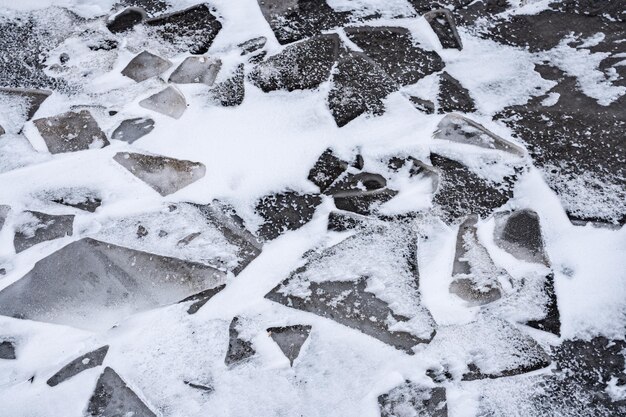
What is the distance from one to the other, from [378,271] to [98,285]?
2.90 ft

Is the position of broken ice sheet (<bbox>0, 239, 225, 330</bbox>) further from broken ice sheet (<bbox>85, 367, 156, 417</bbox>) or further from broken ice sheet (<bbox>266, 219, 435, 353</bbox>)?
broken ice sheet (<bbox>266, 219, 435, 353</bbox>)

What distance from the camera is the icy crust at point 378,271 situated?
1.66 meters

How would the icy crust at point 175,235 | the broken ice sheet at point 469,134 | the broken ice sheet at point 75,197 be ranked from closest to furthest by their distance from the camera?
the icy crust at point 175,235 → the broken ice sheet at point 75,197 → the broken ice sheet at point 469,134

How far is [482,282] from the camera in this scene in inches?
67.0

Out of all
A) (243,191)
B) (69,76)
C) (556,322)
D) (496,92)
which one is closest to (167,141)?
(243,191)

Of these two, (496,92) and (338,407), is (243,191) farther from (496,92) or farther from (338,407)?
A: (496,92)

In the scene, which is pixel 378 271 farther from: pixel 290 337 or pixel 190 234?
pixel 190 234

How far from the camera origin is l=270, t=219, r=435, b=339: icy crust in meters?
1.66

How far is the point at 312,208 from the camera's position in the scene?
190 centimetres

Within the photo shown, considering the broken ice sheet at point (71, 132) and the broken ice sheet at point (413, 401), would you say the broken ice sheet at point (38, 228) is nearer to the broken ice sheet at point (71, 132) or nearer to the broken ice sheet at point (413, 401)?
the broken ice sheet at point (71, 132)

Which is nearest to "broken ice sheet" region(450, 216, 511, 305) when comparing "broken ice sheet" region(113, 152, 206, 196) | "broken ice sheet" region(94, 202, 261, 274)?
"broken ice sheet" region(94, 202, 261, 274)

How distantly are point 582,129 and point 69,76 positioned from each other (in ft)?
6.86

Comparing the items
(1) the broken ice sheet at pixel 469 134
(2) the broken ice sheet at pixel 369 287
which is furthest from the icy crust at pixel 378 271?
(1) the broken ice sheet at pixel 469 134

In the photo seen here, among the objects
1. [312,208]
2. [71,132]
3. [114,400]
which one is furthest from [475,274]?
[71,132]
